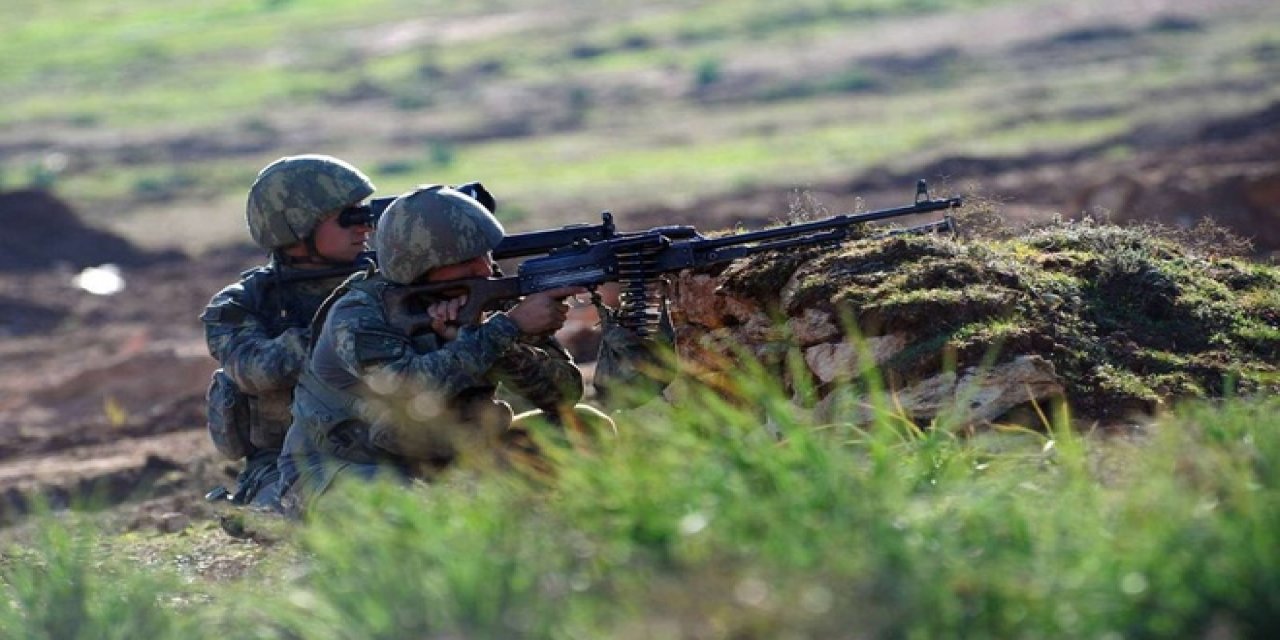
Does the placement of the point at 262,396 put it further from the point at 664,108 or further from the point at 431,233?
the point at 664,108

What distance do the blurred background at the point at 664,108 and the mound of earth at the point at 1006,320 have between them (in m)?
8.71

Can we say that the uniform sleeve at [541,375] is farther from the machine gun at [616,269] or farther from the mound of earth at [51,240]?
the mound of earth at [51,240]

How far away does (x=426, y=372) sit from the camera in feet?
24.7

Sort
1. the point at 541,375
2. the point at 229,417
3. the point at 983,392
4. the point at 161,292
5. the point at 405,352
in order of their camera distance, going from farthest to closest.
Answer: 1. the point at 161,292
2. the point at 229,417
3. the point at 541,375
4. the point at 983,392
5. the point at 405,352

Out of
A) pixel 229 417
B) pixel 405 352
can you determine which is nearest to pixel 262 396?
pixel 229 417

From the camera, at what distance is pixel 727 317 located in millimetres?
8898

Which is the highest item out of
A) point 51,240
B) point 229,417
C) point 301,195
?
point 301,195

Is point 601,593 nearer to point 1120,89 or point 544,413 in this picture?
point 544,413

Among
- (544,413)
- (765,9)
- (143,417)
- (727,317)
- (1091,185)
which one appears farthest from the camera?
(765,9)

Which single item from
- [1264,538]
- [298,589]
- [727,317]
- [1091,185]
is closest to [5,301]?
[1091,185]

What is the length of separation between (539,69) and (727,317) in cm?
3605

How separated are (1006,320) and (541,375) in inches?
71.0

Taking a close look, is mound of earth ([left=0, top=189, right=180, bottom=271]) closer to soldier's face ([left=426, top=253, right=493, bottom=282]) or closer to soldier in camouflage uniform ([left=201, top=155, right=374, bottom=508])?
soldier in camouflage uniform ([left=201, top=155, right=374, bottom=508])

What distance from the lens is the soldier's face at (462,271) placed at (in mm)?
7609
